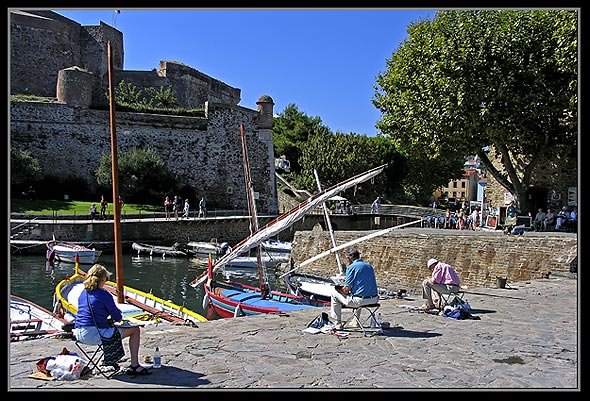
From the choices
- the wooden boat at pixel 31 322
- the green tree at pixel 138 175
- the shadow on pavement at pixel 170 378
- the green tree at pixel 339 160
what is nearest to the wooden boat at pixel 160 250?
the green tree at pixel 138 175

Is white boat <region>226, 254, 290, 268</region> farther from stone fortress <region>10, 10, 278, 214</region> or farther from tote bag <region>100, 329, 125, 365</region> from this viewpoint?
tote bag <region>100, 329, 125, 365</region>

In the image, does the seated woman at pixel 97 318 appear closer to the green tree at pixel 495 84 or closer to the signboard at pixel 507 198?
the green tree at pixel 495 84

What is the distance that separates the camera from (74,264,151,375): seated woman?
20.2 feet

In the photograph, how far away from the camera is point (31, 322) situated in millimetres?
12547

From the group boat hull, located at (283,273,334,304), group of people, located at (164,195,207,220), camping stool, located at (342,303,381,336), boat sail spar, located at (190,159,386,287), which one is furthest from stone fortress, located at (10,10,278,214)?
camping stool, located at (342,303,381,336)

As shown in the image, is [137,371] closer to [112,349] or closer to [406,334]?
[112,349]

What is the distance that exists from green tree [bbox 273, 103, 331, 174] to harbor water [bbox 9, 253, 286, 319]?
29522mm

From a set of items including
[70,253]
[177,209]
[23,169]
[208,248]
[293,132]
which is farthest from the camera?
[293,132]

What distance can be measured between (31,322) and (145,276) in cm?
1332

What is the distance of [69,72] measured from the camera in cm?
4034

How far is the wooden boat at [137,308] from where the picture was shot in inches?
494

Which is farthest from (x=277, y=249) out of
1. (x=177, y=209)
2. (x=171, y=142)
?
(x=171, y=142)

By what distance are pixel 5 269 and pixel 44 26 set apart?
155 feet

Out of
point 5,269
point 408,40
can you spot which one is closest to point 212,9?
point 5,269
